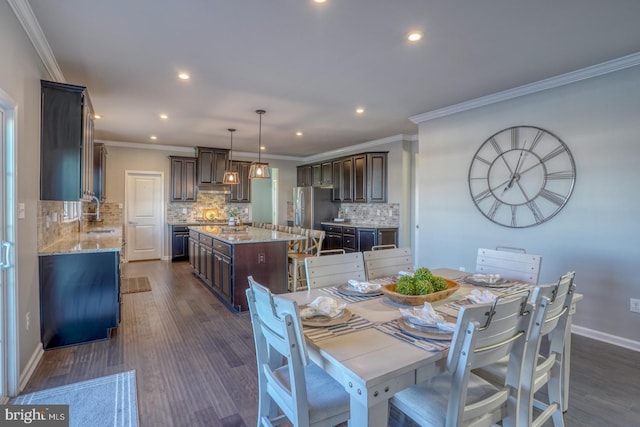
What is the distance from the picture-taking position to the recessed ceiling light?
257 cm

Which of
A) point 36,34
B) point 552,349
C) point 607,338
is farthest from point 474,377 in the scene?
point 36,34

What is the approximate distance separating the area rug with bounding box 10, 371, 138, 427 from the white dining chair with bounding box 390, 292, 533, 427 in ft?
5.70

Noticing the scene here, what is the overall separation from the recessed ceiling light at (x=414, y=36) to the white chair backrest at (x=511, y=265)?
74.8 inches

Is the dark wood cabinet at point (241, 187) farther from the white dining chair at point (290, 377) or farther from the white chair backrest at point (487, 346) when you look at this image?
the white chair backrest at point (487, 346)

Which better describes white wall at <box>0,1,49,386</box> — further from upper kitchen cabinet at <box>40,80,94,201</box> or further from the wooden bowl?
the wooden bowl

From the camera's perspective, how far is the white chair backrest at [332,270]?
7.40 feet

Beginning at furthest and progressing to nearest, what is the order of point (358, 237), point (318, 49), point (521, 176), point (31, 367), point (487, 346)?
point (358, 237), point (521, 176), point (318, 49), point (31, 367), point (487, 346)

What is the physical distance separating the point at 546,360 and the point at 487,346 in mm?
790

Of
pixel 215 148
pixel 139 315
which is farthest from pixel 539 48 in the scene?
pixel 215 148

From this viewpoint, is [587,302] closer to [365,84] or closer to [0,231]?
[365,84]

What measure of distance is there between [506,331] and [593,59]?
3124mm

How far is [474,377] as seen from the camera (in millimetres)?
1621

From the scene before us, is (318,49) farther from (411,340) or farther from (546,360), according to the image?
(546,360)

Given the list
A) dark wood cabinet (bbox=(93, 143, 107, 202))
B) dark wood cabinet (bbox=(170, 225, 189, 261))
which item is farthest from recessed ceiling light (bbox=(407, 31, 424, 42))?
dark wood cabinet (bbox=(170, 225, 189, 261))
